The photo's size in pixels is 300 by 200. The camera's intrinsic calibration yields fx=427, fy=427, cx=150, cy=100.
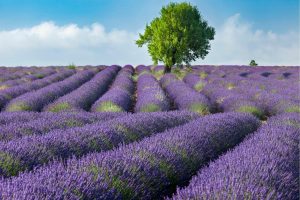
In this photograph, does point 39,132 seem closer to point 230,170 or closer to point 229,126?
point 229,126

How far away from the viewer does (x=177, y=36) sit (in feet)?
77.4

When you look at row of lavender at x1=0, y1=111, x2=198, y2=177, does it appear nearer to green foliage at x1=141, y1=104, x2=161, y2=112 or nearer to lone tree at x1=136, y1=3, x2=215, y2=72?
green foliage at x1=141, y1=104, x2=161, y2=112

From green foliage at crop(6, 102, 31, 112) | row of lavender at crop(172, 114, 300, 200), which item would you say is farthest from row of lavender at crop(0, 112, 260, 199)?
green foliage at crop(6, 102, 31, 112)

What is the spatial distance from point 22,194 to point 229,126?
167 inches

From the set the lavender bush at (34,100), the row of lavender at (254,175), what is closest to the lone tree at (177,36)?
the lavender bush at (34,100)

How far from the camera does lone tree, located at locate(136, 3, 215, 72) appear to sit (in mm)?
23344

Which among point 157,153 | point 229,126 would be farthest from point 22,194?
point 229,126

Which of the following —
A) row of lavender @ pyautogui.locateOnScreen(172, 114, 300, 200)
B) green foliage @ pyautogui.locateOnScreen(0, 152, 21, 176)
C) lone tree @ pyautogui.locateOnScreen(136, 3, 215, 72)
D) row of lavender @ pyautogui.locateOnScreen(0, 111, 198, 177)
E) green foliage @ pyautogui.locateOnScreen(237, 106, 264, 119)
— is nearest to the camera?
row of lavender @ pyautogui.locateOnScreen(172, 114, 300, 200)

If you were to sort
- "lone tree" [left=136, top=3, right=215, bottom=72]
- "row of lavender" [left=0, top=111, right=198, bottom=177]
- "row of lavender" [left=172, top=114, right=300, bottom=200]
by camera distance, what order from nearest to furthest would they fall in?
1. "row of lavender" [left=172, top=114, right=300, bottom=200]
2. "row of lavender" [left=0, top=111, right=198, bottom=177]
3. "lone tree" [left=136, top=3, right=215, bottom=72]

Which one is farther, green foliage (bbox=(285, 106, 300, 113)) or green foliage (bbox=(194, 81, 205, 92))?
green foliage (bbox=(194, 81, 205, 92))

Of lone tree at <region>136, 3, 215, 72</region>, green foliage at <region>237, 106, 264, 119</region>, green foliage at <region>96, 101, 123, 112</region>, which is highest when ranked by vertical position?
lone tree at <region>136, 3, 215, 72</region>

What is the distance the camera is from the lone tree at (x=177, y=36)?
919 inches

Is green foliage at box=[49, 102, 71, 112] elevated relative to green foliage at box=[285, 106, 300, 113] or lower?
elevated

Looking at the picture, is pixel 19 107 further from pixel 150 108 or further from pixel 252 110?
pixel 252 110
